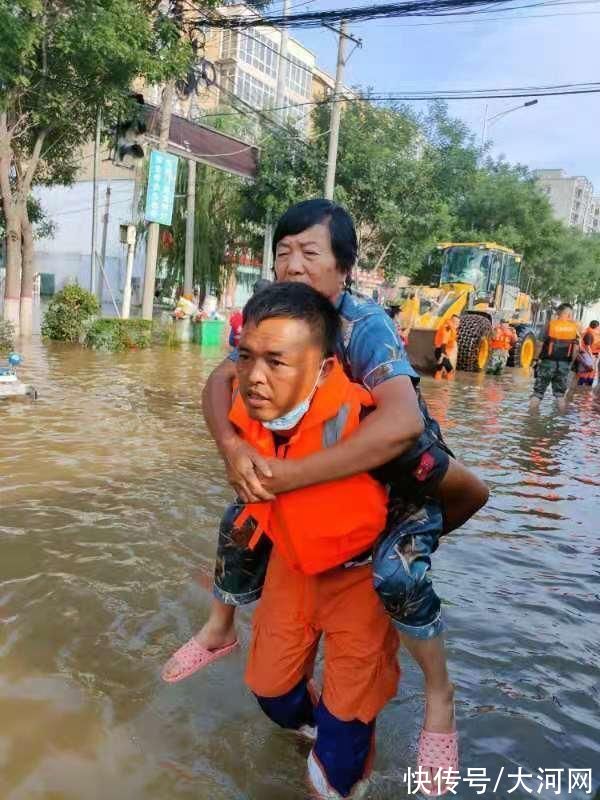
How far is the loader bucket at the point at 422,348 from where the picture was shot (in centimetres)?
1548

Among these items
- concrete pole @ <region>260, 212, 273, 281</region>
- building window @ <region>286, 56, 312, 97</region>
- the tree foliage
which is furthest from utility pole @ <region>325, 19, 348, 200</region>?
building window @ <region>286, 56, 312, 97</region>

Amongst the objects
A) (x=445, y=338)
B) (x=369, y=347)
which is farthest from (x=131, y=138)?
(x=369, y=347)

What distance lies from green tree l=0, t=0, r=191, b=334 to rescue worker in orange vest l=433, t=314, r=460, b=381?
734 centimetres

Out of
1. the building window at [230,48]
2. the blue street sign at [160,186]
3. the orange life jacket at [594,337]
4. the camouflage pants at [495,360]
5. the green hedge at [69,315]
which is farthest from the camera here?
the building window at [230,48]

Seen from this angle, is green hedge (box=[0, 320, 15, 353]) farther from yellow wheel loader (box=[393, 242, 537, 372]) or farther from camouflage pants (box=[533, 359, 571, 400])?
camouflage pants (box=[533, 359, 571, 400])

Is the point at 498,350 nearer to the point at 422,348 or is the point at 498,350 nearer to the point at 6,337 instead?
the point at 422,348

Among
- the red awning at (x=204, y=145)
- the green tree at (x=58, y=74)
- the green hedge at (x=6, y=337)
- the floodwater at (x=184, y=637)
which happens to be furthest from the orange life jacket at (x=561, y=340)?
the red awning at (x=204, y=145)

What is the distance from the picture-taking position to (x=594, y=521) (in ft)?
17.4

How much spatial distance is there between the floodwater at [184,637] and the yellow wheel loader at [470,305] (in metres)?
9.46

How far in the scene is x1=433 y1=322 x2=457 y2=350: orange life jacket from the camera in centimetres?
1509

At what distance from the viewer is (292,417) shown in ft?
5.86

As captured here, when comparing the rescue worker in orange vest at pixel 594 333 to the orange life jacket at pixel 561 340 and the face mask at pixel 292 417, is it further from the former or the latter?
the face mask at pixel 292 417

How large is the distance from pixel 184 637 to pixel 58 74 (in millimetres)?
12962

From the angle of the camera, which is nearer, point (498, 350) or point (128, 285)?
point (128, 285)
